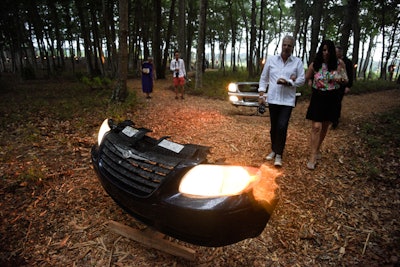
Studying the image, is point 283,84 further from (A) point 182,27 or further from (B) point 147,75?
(A) point 182,27

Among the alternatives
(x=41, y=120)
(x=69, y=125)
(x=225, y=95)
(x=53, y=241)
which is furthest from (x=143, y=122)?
(x=225, y=95)

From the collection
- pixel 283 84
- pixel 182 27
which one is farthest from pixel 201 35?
pixel 283 84

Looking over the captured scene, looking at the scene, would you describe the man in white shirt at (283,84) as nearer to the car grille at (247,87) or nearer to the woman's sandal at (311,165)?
the woman's sandal at (311,165)

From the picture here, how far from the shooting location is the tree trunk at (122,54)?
7.30 metres

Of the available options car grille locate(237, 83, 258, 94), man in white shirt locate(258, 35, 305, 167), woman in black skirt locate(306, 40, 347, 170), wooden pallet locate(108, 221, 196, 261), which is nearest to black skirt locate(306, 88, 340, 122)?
woman in black skirt locate(306, 40, 347, 170)

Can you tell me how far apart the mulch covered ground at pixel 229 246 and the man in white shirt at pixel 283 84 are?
2.32 feet

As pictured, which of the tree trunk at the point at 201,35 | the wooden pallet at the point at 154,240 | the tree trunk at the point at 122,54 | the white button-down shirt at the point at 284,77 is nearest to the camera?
the wooden pallet at the point at 154,240

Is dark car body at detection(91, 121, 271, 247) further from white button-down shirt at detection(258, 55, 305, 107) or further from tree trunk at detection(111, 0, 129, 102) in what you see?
tree trunk at detection(111, 0, 129, 102)

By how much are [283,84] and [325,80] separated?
0.65m

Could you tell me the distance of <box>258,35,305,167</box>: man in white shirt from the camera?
3.48 metres

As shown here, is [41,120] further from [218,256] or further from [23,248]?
[218,256]

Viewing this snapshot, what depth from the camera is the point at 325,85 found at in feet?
11.4

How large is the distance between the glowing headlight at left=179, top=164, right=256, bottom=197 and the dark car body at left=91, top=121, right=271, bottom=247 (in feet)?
0.12

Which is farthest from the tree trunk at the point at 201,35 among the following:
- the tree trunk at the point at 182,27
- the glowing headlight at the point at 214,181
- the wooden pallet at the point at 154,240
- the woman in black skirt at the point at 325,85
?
the glowing headlight at the point at 214,181
